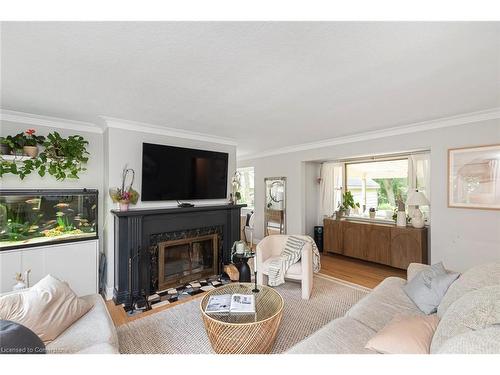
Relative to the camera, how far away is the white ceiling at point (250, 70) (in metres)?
1.26

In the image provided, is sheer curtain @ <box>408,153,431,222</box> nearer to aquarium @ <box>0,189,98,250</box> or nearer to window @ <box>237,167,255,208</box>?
window @ <box>237,167,255,208</box>

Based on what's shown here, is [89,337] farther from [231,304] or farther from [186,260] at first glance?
[186,260]

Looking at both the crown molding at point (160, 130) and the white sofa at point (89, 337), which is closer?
the white sofa at point (89, 337)

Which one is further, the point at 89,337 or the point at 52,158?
the point at 52,158

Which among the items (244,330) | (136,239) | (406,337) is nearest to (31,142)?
(136,239)

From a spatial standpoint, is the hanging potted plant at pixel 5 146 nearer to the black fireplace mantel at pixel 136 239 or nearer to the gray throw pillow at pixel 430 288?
the black fireplace mantel at pixel 136 239

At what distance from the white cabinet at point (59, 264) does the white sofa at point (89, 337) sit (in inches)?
50.3

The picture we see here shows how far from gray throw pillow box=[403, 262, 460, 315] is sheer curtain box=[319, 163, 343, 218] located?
9.44ft

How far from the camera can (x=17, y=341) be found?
101 centimetres

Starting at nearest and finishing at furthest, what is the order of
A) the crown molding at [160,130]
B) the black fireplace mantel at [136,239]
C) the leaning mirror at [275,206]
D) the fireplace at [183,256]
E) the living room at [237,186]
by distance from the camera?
the living room at [237,186] → the black fireplace mantel at [136,239] → the crown molding at [160,130] → the fireplace at [183,256] → the leaning mirror at [275,206]

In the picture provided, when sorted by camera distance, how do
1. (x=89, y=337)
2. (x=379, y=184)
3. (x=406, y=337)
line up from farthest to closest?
(x=379, y=184)
(x=89, y=337)
(x=406, y=337)

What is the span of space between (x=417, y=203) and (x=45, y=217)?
4.99 meters

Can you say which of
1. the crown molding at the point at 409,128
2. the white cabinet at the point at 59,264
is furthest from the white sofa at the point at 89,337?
the crown molding at the point at 409,128

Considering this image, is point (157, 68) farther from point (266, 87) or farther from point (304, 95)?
point (304, 95)
